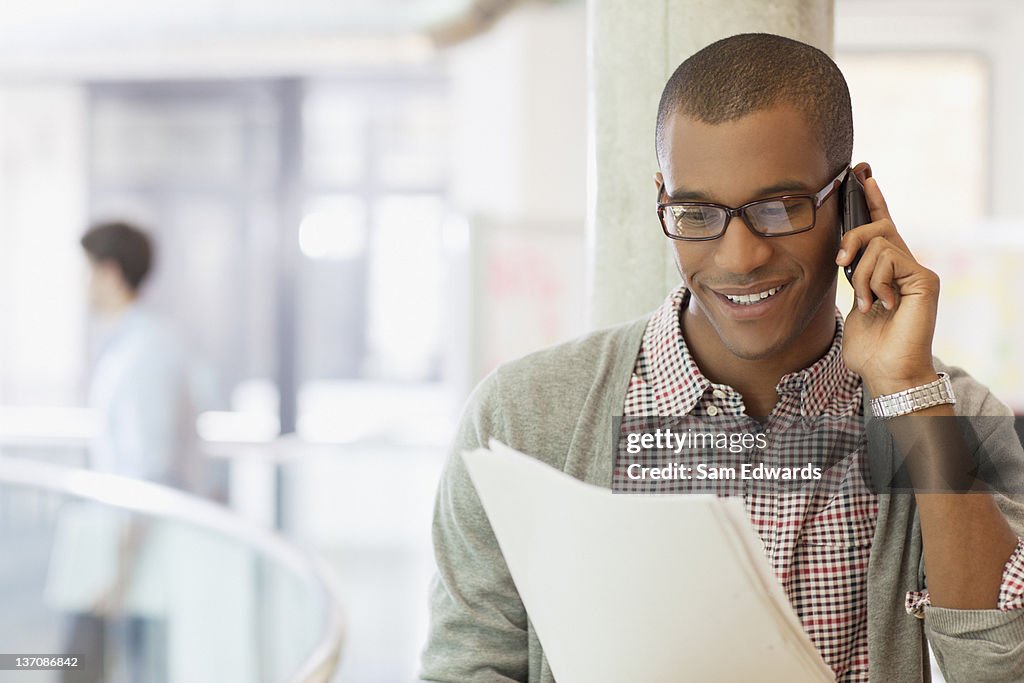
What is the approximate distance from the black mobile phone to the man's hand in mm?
14

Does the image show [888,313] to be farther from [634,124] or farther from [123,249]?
[123,249]

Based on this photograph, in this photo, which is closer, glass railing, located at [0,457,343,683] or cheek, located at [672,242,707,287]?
cheek, located at [672,242,707,287]

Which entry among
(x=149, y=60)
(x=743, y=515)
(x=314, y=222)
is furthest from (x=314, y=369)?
(x=743, y=515)

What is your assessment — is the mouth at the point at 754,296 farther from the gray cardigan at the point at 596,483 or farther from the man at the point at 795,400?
the gray cardigan at the point at 596,483

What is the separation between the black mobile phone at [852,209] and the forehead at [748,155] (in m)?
0.05

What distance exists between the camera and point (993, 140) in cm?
632

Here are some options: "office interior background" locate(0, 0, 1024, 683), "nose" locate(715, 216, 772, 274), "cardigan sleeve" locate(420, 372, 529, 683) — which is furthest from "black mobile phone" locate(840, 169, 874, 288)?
"office interior background" locate(0, 0, 1024, 683)

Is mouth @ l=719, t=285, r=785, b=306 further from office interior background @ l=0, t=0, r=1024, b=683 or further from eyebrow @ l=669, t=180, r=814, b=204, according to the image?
office interior background @ l=0, t=0, r=1024, b=683

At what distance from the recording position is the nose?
106cm

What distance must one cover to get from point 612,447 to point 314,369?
6.64 metres

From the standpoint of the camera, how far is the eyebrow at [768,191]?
42.0 inches

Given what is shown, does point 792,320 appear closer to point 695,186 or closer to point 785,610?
point 695,186

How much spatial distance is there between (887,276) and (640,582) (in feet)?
1.42

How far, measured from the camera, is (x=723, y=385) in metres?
1.19
